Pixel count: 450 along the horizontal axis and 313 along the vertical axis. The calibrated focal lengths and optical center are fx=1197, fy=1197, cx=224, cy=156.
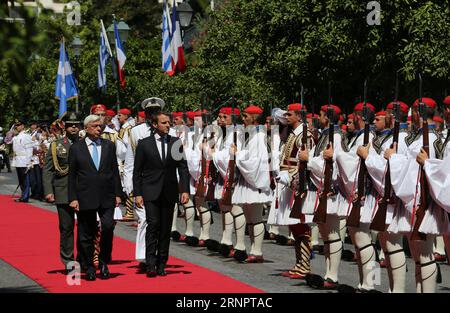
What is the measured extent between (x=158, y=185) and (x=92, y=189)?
79cm

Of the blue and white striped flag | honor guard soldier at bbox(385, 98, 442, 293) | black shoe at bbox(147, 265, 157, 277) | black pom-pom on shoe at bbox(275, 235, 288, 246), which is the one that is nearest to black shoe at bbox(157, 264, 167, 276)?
black shoe at bbox(147, 265, 157, 277)

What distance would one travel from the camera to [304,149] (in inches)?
526

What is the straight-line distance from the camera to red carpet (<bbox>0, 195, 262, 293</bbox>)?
12.8m

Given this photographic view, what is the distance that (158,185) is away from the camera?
45.8ft

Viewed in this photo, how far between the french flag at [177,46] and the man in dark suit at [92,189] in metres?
11.9

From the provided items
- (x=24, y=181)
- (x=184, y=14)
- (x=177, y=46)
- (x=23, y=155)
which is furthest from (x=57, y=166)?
(x=23, y=155)

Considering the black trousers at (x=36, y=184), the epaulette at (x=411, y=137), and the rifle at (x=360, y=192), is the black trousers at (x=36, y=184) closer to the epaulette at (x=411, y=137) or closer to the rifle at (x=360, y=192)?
the rifle at (x=360, y=192)

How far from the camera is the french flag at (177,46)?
25906mm

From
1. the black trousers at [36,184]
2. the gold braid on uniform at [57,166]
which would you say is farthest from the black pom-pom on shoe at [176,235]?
the black trousers at [36,184]

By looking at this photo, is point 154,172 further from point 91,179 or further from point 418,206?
point 418,206

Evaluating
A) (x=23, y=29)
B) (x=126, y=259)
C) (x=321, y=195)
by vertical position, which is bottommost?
(x=126, y=259)
